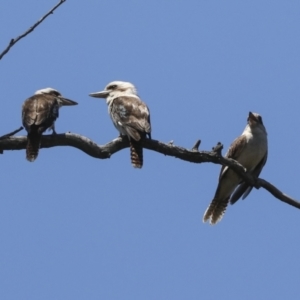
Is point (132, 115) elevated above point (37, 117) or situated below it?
above

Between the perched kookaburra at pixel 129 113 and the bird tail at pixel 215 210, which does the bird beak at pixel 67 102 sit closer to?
the perched kookaburra at pixel 129 113

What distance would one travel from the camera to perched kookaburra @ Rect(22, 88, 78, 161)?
6.46 meters

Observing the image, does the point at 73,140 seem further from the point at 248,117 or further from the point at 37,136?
the point at 248,117

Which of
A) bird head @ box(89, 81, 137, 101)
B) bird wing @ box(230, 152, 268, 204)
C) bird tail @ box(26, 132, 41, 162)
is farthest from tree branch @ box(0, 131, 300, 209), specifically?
bird head @ box(89, 81, 137, 101)

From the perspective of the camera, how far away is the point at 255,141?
879 cm

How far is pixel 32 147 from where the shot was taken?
6.46m

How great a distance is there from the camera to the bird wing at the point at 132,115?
733 cm

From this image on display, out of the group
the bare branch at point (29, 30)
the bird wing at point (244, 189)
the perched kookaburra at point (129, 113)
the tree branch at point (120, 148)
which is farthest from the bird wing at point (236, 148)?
the bare branch at point (29, 30)

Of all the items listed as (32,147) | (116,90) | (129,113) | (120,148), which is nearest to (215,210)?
(129,113)

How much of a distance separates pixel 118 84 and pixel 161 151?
276 cm

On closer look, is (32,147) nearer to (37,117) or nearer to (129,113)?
(37,117)

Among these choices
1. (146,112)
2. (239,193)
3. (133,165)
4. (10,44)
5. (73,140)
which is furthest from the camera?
(239,193)

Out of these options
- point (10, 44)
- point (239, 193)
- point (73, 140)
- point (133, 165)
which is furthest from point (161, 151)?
point (10, 44)

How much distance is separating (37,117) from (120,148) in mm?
815
